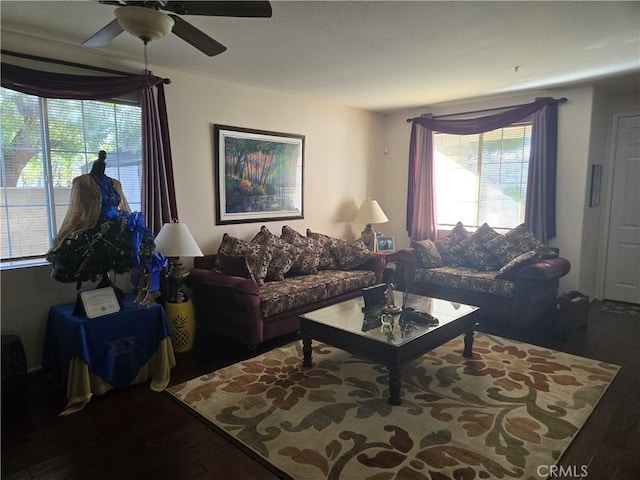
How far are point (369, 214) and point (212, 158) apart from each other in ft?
7.65

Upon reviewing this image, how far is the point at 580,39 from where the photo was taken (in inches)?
124

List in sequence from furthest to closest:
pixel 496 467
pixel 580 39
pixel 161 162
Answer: pixel 161 162 < pixel 580 39 < pixel 496 467

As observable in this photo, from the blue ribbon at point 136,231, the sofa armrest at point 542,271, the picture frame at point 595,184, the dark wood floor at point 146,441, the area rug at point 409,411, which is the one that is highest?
the picture frame at point 595,184

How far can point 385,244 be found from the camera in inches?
237

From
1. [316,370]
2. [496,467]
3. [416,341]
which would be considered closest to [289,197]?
[316,370]

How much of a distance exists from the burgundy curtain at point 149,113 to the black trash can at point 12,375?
1.40 m

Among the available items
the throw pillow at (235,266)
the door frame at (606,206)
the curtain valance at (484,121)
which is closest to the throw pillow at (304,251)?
the throw pillow at (235,266)

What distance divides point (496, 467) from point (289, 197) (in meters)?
3.67

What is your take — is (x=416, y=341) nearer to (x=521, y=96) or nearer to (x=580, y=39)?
(x=580, y=39)

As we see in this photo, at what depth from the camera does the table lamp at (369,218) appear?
5727 millimetres

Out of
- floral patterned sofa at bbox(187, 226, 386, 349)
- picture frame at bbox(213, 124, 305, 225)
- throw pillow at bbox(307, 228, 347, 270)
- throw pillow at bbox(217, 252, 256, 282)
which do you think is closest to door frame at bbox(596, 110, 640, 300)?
floral patterned sofa at bbox(187, 226, 386, 349)

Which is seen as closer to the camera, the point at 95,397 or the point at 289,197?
the point at 95,397

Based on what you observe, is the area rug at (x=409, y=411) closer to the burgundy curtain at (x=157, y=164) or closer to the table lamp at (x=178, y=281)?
the table lamp at (x=178, y=281)

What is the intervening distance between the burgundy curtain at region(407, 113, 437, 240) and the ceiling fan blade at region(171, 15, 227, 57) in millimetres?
4029
